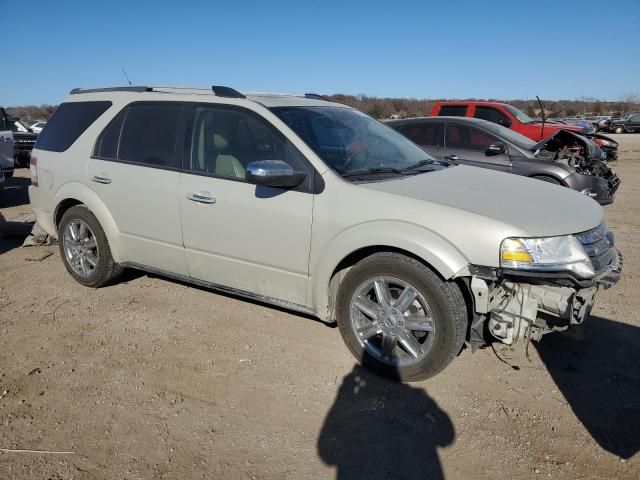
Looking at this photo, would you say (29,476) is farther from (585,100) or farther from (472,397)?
(585,100)

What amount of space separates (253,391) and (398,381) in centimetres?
96

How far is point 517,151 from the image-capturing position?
8.58m

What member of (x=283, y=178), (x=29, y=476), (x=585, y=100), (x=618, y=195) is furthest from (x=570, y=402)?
(x=585, y=100)

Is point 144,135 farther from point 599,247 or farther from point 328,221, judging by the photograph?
point 599,247

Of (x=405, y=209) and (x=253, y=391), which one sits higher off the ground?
(x=405, y=209)

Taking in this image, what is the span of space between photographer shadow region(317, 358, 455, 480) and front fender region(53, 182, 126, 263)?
254 centimetres

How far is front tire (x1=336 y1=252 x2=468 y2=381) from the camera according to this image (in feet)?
10.6

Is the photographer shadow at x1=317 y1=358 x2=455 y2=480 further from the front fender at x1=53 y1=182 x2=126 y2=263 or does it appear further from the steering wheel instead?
the front fender at x1=53 y1=182 x2=126 y2=263

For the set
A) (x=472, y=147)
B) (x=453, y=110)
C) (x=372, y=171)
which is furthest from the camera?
(x=453, y=110)

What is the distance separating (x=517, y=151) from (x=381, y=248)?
603cm

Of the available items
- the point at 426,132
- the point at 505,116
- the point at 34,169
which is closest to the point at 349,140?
the point at 34,169

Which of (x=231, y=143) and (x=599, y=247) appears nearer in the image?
(x=599, y=247)

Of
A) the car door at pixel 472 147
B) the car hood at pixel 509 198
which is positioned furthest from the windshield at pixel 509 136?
the car hood at pixel 509 198

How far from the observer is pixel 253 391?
339cm
